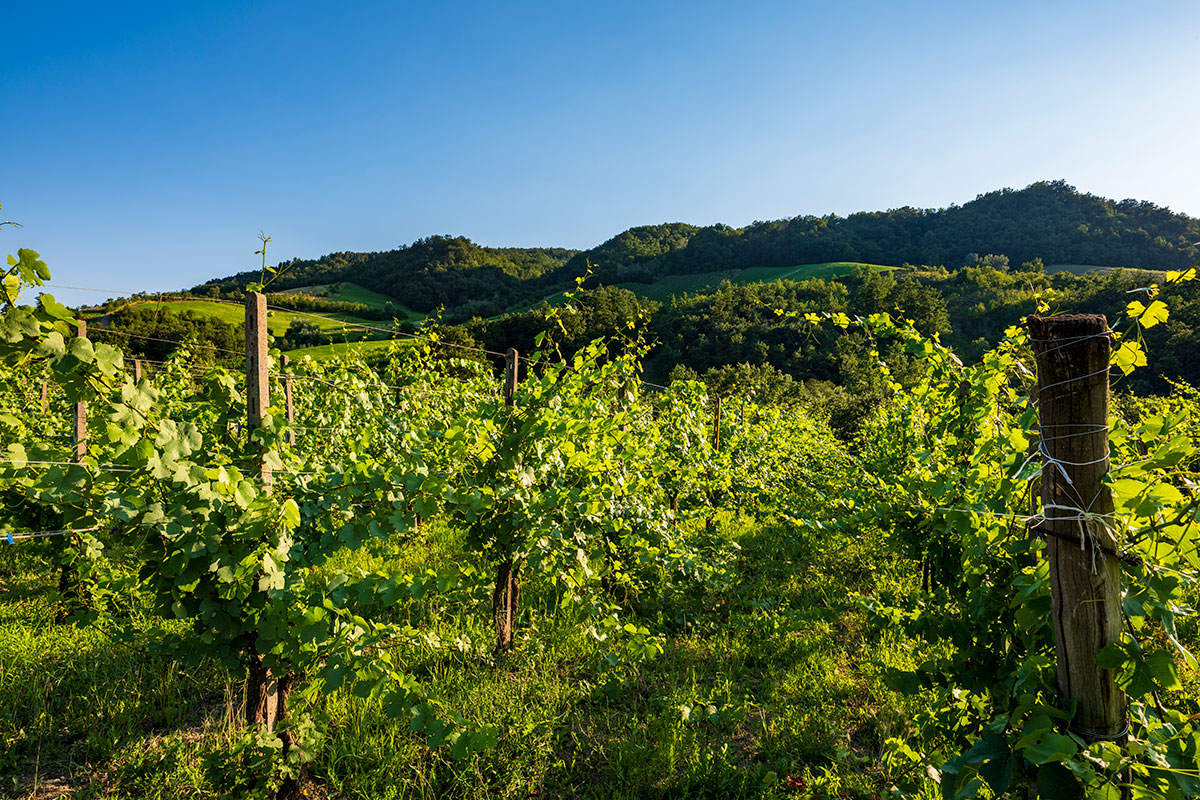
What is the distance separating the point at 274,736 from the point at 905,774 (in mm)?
2992

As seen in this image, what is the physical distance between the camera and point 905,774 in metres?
2.78

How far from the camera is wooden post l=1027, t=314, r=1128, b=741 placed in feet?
4.34

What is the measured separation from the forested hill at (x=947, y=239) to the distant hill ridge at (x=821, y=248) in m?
0.10

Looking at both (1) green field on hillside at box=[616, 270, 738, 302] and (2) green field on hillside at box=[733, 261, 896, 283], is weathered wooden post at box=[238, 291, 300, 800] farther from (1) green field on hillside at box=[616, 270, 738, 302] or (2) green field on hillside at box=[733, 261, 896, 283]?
(2) green field on hillside at box=[733, 261, 896, 283]

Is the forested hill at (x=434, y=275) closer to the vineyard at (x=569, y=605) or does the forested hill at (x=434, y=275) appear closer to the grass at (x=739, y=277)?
the grass at (x=739, y=277)

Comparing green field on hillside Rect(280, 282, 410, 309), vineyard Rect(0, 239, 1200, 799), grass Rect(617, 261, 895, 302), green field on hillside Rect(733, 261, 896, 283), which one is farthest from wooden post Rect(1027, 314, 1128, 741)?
green field on hillside Rect(733, 261, 896, 283)

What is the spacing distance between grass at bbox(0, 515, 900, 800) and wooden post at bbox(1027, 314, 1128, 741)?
5.58ft

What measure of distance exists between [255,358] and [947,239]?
61840 mm

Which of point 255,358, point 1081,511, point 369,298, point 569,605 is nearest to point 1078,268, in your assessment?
point 369,298

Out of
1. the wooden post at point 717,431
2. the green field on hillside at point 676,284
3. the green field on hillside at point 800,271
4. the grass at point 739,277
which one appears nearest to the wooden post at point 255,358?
the wooden post at point 717,431

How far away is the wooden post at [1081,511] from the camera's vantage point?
132cm

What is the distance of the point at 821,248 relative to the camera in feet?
175

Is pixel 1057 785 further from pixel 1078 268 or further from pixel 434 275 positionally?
pixel 1078 268

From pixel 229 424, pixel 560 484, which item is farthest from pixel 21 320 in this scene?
pixel 560 484
